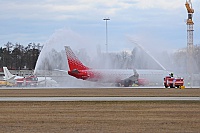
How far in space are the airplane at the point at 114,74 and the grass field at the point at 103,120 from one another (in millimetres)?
57244

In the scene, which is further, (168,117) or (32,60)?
(32,60)

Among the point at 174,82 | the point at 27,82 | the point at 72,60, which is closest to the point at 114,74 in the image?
the point at 72,60

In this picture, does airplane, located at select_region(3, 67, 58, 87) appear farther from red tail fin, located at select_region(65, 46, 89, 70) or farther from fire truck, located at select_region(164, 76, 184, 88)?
fire truck, located at select_region(164, 76, 184, 88)

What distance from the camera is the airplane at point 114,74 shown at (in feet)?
291

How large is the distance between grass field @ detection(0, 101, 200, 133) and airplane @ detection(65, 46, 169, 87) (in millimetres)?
A: 57244

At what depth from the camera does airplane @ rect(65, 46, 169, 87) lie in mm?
88562

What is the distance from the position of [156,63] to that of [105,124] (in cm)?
7512

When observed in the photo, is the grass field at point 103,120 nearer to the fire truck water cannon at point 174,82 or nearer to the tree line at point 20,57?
the fire truck water cannon at point 174,82

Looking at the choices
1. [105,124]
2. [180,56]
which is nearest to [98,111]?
[105,124]

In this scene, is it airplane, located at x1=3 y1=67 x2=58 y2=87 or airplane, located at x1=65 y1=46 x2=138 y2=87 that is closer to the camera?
airplane, located at x1=65 y1=46 x2=138 y2=87

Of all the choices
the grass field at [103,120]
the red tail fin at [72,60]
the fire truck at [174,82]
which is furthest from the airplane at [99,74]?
the grass field at [103,120]

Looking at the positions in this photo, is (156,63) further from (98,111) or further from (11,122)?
(11,122)

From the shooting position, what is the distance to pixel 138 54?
9562 centimetres

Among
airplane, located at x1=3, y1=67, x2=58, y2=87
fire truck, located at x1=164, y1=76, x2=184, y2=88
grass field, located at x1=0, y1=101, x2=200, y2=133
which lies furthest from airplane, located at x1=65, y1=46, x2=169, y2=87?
grass field, located at x1=0, y1=101, x2=200, y2=133
